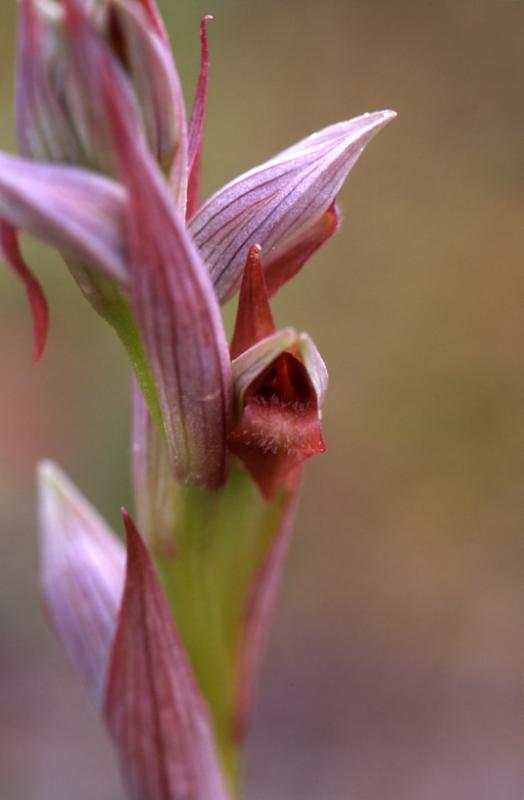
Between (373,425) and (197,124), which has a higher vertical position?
(197,124)

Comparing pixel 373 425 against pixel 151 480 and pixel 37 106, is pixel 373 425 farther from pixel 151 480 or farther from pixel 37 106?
pixel 37 106

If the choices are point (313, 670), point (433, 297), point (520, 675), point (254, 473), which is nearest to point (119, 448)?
point (313, 670)

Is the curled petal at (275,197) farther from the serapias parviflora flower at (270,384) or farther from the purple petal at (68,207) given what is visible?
the purple petal at (68,207)

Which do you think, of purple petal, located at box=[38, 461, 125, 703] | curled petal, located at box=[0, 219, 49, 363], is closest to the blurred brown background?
purple petal, located at box=[38, 461, 125, 703]

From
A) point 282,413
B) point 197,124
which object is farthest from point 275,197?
point 282,413

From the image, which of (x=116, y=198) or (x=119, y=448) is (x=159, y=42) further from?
(x=119, y=448)

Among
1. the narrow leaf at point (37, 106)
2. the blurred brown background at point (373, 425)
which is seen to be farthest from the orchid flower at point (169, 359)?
the blurred brown background at point (373, 425)
